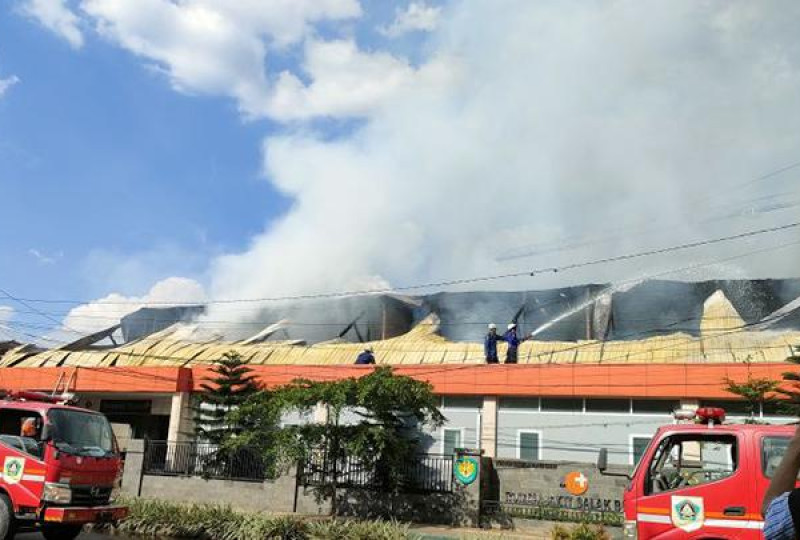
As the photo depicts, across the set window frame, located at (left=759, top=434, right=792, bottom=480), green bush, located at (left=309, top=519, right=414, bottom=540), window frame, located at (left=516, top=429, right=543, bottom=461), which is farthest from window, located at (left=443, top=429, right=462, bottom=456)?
window frame, located at (left=759, top=434, right=792, bottom=480)

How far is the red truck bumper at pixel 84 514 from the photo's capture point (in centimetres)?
958

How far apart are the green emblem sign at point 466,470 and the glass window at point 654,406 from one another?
21.0 ft

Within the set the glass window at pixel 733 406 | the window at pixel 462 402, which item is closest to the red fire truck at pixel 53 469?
the window at pixel 462 402

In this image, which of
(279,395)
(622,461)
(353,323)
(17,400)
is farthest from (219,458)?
(353,323)

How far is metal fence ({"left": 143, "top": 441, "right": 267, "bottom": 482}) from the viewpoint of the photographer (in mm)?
17547

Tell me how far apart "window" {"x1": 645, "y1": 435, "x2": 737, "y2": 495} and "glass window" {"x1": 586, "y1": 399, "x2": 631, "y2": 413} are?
12.6 metres

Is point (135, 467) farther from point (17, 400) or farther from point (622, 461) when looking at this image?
point (622, 461)

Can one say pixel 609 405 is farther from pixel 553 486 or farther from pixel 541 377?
pixel 553 486

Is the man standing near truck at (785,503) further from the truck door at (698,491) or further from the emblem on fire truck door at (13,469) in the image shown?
the emblem on fire truck door at (13,469)

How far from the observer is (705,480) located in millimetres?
7242

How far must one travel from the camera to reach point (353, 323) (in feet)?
115

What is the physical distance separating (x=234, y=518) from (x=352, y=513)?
12.8 feet

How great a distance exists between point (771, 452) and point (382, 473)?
10269 millimetres

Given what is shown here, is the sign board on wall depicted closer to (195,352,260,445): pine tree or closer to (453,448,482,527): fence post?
(195,352,260,445): pine tree
